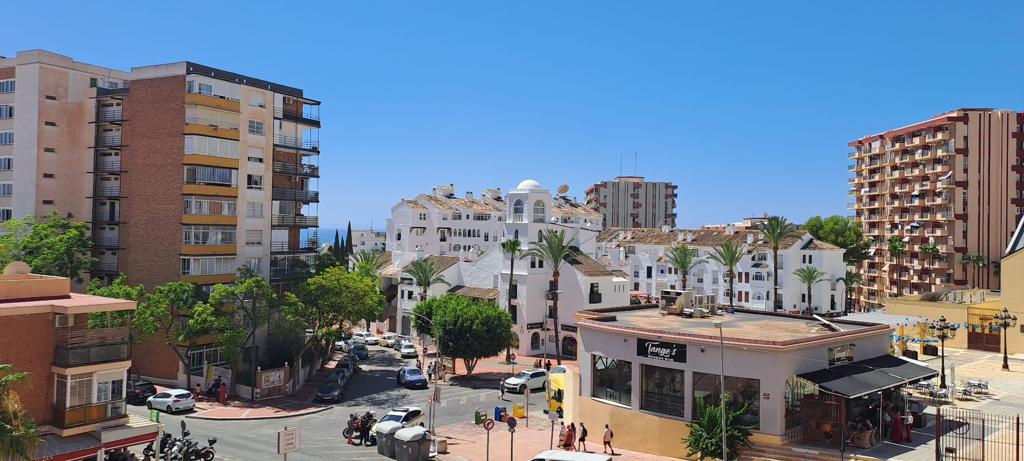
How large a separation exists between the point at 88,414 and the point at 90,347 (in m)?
2.62

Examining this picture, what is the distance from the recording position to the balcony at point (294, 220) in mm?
59875

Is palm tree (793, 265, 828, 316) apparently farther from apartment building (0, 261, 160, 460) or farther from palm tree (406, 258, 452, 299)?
apartment building (0, 261, 160, 460)

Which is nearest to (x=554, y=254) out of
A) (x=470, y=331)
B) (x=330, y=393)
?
(x=470, y=331)

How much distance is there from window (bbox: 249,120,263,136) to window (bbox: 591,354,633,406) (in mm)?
36488

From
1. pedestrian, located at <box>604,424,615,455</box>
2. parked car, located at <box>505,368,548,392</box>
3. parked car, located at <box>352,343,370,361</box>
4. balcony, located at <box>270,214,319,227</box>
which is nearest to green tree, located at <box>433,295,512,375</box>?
parked car, located at <box>505,368,548,392</box>

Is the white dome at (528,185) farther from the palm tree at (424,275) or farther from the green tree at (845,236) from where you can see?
the green tree at (845,236)

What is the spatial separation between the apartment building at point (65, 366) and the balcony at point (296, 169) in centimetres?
3133

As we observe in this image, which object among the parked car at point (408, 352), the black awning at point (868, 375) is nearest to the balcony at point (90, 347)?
the black awning at point (868, 375)

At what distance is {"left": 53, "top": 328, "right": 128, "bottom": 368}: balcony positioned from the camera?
1085 inches

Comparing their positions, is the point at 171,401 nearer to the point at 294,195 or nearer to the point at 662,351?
the point at 294,195

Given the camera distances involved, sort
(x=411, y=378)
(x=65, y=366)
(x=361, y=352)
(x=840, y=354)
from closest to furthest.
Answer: (x=65, y=366) → (x=840, y=354) → (x=411, y=378) → (x=361, y=352)

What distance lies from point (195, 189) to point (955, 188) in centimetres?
8752

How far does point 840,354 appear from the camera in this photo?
31.7 metres

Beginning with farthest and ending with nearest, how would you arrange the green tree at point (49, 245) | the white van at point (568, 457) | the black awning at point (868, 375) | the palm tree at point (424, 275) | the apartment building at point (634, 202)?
the apartment building at point (634, 202), the palm tree at point (424, 275), the green tree at point (49, 245), the black awning at point (868, 375), the white van at point (568, 457)
